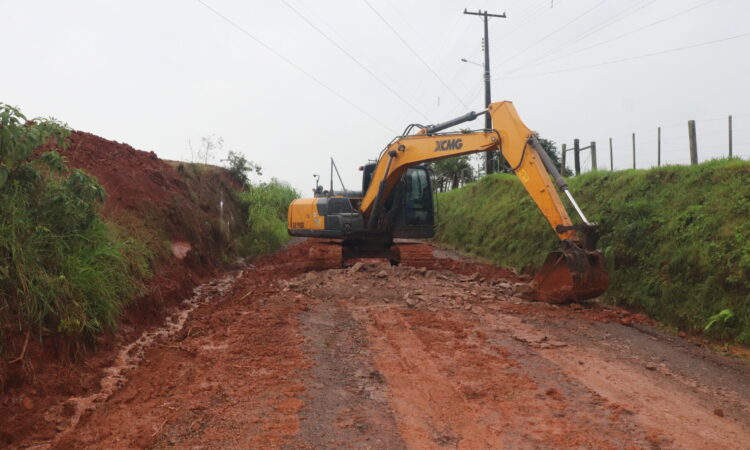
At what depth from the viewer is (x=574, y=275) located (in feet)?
23.9

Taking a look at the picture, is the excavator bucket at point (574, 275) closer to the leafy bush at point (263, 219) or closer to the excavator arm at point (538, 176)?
the excavator arm at point (538, 176)

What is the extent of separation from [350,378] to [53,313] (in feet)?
9.45

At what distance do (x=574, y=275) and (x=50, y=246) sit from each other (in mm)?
6634

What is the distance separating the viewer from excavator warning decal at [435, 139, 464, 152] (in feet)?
31.7

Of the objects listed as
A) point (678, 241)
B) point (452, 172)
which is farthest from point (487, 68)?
point (678, 241)

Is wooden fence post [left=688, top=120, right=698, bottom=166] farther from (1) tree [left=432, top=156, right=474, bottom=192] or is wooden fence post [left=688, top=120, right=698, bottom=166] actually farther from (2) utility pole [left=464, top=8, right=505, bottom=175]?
(1) tree [left=432, top=156, right=474, bottom=192]

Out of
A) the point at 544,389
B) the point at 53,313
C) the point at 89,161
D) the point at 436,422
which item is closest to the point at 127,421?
the point at 53,313

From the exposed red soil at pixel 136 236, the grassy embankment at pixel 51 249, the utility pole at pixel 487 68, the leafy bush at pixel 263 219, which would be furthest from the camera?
the utility pole at pixel 487 68

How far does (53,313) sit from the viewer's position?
4.74 meters

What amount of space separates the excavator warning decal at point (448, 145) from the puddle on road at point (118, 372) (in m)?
5.37

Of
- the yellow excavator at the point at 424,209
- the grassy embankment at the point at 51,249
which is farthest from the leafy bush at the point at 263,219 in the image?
the grassy embankment at the point at 51,249

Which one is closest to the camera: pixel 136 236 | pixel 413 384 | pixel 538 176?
pixel 413 384

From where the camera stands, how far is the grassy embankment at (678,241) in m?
6.46

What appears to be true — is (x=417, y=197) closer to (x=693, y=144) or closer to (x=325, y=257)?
(x=325, y=257)
